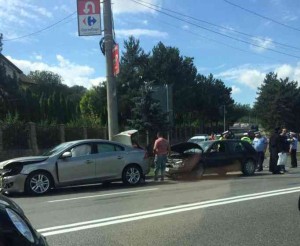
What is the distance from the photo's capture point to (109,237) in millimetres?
7188

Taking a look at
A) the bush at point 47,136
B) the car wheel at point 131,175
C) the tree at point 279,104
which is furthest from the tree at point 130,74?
the car wheel at point 131,175

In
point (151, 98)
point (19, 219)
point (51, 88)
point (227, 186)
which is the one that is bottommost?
point (227, 186)

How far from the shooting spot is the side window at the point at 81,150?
14.3 m

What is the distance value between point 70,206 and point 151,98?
16596 millimetres

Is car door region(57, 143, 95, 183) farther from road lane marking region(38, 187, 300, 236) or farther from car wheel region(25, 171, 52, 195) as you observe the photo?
road lane marking region(38, 187, 300, 236)

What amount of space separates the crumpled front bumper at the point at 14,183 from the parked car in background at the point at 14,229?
32.0 ft

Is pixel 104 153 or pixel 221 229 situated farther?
pixel 104 153

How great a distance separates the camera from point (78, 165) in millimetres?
14180

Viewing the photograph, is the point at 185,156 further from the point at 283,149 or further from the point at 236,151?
the point at 283,149

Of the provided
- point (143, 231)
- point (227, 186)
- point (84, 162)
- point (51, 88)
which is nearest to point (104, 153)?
point (84, 162)

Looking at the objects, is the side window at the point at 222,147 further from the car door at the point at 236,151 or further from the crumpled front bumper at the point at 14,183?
the crumpled front bumper at the point at 14,183

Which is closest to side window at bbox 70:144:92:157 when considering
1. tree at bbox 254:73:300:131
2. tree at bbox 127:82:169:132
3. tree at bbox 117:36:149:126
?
tree at bbox 127:82:169:132

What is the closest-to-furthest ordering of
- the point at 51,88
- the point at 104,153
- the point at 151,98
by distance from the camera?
the point at 104,153 → the point at 151,98 → the point at 51,88

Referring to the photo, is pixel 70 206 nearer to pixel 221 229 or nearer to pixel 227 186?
pixel 221 229
